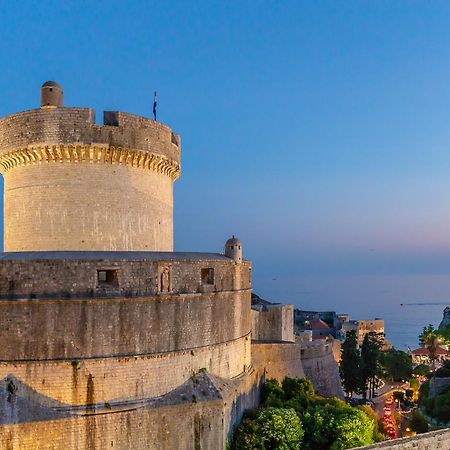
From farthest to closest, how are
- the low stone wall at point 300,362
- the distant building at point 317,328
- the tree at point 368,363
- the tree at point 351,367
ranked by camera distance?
the distant building at point 317,328
the tree at point 368,363
the tree at point 351,367
the low stone wall at point 300,362

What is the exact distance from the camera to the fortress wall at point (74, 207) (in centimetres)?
1770

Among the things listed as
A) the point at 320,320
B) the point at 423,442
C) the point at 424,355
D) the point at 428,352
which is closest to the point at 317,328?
the point at 320,320

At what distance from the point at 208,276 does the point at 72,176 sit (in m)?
6.31

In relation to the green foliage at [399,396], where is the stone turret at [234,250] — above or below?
above

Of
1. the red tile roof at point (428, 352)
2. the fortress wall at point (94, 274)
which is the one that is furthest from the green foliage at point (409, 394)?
the fortress wall at point (94, 274)

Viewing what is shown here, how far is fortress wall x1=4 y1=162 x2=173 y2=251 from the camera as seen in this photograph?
17703mm

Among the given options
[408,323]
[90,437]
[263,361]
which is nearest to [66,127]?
[90,437]

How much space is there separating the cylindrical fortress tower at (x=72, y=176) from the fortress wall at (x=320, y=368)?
13.7m

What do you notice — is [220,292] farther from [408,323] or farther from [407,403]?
[408,323]

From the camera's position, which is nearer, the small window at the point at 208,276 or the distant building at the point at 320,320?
the small window at the point at 208,276

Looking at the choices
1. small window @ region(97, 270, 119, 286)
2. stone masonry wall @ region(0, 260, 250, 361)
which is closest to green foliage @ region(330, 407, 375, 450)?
stone masonry wall @ region(0, 260, 250, 361)

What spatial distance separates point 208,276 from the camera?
56.8 feet

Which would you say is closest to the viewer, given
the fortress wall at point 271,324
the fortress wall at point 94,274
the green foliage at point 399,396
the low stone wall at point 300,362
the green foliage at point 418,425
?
the fortress wall at point 94,274

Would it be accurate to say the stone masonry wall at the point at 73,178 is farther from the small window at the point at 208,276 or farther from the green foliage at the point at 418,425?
the green foliage at the point at 418,425
